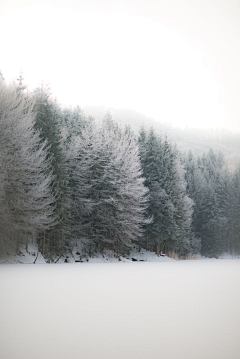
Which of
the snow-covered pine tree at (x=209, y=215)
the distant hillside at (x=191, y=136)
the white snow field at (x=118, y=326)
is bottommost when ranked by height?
the snow-covered pine tree at (x=209, y=215)

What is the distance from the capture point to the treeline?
21.7 metres

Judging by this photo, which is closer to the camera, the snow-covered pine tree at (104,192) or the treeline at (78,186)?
the treeline at (78,186)

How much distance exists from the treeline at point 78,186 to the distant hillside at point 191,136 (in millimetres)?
64360

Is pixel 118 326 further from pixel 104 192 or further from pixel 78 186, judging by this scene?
pixel 104 192

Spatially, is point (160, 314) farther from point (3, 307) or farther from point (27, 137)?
point (27, 137)

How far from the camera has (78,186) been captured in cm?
3008

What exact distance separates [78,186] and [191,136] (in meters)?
104

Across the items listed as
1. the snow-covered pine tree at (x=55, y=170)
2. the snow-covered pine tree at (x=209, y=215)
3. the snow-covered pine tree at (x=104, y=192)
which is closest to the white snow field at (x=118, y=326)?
the snow-covered pine tree at (x=55, y=170)

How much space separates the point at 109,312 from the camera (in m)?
6.34

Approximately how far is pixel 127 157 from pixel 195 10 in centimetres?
1396

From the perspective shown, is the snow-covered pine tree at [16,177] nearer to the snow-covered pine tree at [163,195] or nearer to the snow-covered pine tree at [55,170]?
the snow-covered pine tree at [55,170]

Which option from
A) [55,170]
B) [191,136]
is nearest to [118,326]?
[55,170]

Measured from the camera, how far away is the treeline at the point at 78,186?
2166cm

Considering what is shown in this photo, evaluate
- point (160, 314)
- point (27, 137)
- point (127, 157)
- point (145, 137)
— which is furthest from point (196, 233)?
point (160, 314)
